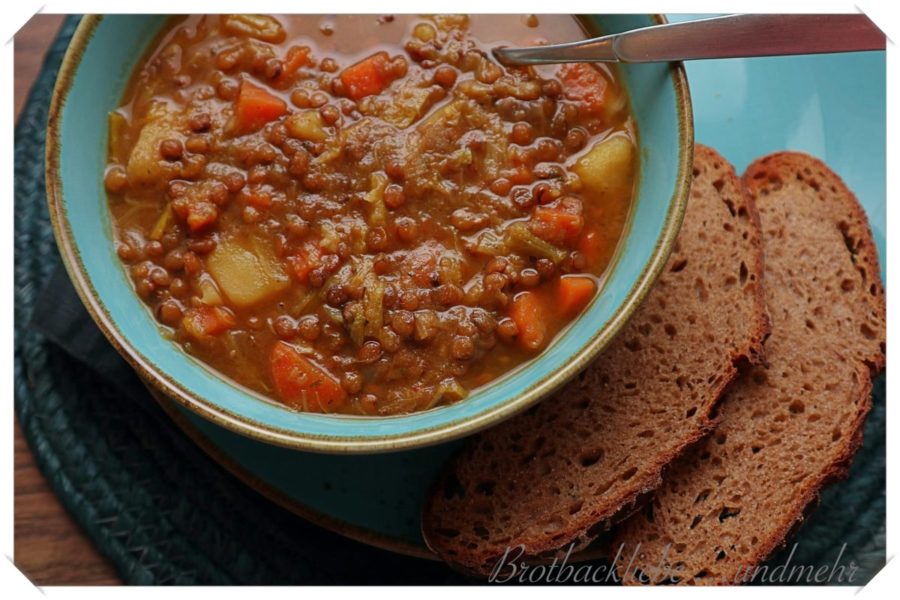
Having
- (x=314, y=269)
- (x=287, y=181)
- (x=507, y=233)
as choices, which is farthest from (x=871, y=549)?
(x=287, y=181)

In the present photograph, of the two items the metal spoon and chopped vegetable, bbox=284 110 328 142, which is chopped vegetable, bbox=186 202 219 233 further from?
the metal spoon

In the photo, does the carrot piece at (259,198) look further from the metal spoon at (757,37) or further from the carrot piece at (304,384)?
the metal spoon at (757,37)

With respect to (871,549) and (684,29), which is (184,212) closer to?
(684,29)

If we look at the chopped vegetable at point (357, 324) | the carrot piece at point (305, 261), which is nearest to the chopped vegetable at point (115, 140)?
the carrot piece at point (305, 261)

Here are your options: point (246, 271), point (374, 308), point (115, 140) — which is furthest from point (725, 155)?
point (115, 140)

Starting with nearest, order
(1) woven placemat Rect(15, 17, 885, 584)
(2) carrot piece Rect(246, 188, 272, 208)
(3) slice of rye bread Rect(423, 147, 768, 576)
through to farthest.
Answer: (2) carrot piece Rect(246, 188, 272, 208) → (3) slice of rye bread Rect(423, 147, 768, 576) → (1) woven placemat Rect(15, 17, 885, 584)

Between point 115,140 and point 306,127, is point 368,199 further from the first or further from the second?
point 115,140

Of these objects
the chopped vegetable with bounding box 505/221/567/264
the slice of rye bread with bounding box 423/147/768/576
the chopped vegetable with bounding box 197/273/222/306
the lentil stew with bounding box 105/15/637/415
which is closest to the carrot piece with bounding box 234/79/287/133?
the lentil stew with bounding box 105/15/637/415
